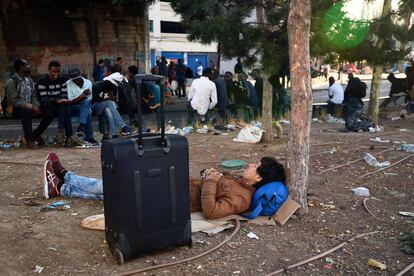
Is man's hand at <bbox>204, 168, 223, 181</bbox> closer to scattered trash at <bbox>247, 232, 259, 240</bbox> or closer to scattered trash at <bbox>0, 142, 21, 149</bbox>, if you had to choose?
scattered trash at <bbox>247, 232, 259, 240</bbox>

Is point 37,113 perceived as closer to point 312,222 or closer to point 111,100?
point 111,100

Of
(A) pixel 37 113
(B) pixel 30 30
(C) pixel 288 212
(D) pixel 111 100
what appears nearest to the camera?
(C) pixel 288 212

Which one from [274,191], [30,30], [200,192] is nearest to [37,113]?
[200,192]

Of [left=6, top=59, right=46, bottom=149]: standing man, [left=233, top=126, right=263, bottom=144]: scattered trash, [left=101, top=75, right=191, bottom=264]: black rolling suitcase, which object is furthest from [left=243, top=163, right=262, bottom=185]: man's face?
[left=6, top=59, right=46, bottom=149]: standing man

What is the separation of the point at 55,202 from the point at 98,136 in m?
4.34

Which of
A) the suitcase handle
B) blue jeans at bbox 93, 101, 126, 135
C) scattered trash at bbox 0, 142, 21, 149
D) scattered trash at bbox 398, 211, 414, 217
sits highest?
the suitcase handle

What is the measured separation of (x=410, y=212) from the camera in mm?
5180

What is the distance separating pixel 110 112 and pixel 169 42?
121ft

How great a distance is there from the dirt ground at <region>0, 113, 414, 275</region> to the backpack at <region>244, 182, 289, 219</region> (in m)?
0.19

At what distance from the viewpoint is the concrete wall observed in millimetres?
15688

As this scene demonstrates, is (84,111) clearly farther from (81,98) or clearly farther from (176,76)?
(176,76)

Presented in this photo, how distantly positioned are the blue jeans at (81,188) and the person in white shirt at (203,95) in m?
5.59

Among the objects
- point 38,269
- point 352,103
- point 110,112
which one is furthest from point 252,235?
point 352,103

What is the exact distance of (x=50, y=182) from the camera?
5059 millimetres
